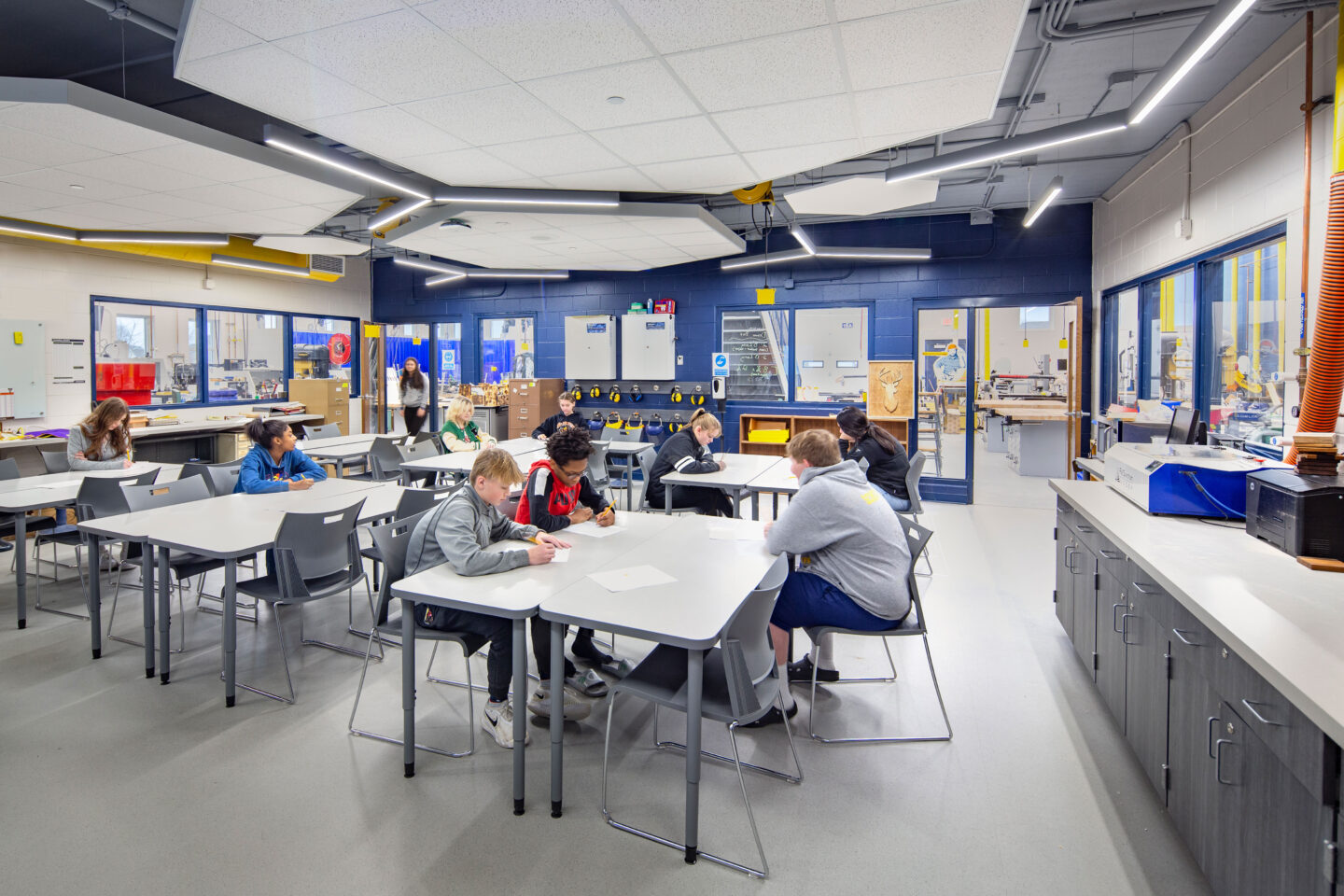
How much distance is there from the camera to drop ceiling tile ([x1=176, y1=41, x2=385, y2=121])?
10.4 feet

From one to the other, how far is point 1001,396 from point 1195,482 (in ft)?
32.5

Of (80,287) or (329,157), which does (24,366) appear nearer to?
(80,287)

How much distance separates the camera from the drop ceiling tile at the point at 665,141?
4.05m

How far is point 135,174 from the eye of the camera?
15.9 ft

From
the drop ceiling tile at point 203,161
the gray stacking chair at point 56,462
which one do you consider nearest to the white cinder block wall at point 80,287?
the gray stacking chair at point 56,462

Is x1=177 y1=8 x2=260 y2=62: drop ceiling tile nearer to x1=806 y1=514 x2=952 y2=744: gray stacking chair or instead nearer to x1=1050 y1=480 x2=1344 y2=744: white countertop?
x1=806 y1=514 x2=952 y2=744: gray stacking chair

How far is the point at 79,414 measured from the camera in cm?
767

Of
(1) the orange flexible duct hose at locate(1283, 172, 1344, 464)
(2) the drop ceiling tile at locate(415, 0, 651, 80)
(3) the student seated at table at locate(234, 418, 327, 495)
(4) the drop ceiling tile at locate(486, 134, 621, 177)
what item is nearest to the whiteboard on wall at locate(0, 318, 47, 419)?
(3) the student seated at table at locate(234, 418, 327, 495)

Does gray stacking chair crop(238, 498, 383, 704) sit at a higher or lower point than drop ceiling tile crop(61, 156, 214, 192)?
lower

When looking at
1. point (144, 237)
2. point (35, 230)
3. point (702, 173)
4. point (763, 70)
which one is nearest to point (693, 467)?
point (702, 173)

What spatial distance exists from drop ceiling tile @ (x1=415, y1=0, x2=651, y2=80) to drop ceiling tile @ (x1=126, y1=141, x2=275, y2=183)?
237 cm

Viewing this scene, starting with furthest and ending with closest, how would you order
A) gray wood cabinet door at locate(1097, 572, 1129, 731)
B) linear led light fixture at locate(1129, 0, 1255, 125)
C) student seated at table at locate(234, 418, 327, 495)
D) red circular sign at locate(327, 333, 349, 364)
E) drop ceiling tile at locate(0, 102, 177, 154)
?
red circular sign at locate(327, 333, 349, 364), student seated at table at locate(234, 418, 327, 495), drop ceiling tile at locate(0, 102, 177, 154), gray wood cabinet door at locate(1097, 572, 1129, 731), linear led light fixture at locate(1129, 0, 1255, 125)

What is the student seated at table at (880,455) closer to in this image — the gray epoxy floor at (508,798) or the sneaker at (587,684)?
the gray epoxy floor at (508,798)

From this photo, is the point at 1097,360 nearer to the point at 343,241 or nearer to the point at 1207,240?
the point at 1207,240
